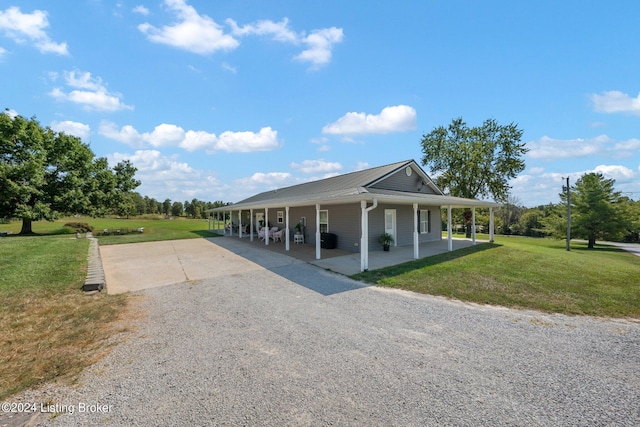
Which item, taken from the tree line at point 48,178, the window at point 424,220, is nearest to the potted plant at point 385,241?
the window at point 424,220

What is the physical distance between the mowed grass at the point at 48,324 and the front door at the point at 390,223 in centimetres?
1060

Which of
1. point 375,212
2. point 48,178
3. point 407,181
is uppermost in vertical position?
point 48,178

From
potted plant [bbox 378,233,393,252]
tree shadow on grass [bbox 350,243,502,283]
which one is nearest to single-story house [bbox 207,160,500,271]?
potted plant [bbox 378,233,393,252]

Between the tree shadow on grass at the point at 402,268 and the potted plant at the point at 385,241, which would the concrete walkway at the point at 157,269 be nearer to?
the tree shadow on grass at the point at 402,268

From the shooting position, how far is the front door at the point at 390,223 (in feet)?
42.3

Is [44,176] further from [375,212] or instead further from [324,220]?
[375,212]

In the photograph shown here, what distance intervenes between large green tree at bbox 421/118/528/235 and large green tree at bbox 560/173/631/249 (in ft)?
15.2

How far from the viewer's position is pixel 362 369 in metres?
3.04

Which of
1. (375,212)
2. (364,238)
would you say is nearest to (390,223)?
(375,212)

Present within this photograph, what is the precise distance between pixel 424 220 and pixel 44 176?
96.1 ft

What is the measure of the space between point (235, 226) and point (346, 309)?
21.4 meters

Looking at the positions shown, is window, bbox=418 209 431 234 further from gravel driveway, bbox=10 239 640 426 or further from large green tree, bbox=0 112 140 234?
large green tree, bbox=0 112 140 234

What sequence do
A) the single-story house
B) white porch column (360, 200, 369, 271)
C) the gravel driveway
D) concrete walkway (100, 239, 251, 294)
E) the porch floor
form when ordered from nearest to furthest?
the gravel driveway → concrete walkway (100, 239, 251, 294) → white porch column (360, 200, 369, 271) → the porch floor → the single-story house

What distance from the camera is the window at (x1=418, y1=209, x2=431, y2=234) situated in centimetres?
1526
